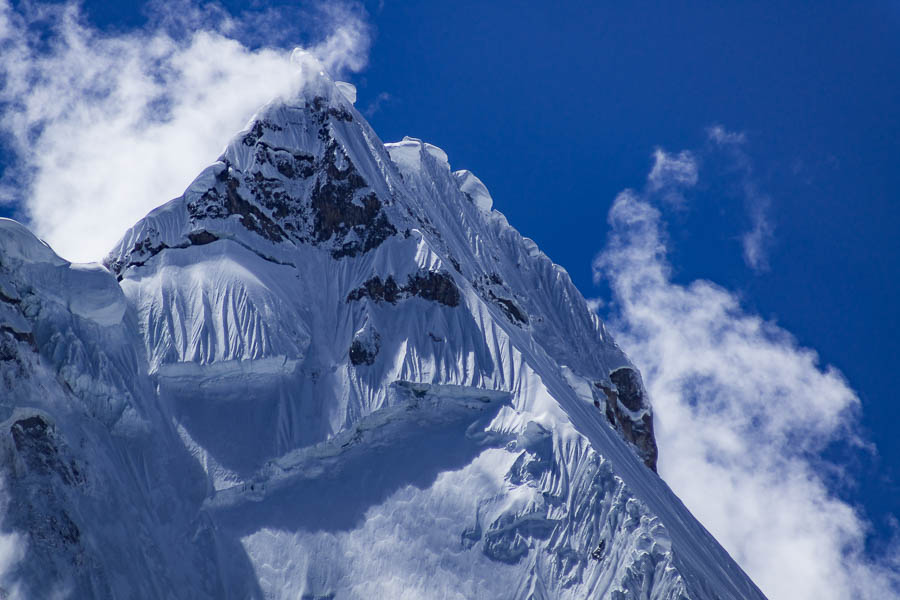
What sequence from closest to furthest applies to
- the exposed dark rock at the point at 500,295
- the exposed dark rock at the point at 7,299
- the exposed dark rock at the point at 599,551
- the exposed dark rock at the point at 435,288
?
1. the exposed dark rock at the point at 599,551
2. the exposed dark rock at the point at 7,299
3. the exposed dark rock at the point at 435,288
4. the exposed dark rock at the point at 500,295

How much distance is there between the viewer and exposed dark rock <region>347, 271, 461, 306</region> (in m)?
92.2

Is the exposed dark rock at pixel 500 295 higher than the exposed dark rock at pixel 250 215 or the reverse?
higher

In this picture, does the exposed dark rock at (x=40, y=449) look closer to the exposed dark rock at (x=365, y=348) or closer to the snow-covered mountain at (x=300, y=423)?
the snow-covered mountain at (x=300, y=423)

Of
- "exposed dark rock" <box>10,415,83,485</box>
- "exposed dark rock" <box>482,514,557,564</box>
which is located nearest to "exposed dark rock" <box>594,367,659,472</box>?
"exposed dark rock" <box>482,514,557,564</box>

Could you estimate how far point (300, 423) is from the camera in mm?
85375

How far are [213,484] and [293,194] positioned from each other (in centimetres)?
2792

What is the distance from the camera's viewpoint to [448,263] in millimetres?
96812

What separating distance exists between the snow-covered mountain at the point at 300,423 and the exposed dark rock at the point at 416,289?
16cm

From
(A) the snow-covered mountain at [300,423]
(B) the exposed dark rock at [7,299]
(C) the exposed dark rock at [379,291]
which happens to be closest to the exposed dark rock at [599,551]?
(A) the snow-covered mountain at [300,423]

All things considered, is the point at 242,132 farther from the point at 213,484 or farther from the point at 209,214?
the point at 213,484

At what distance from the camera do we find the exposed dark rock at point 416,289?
9219 centimetres

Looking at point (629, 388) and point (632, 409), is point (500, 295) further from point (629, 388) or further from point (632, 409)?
point (632, 409)

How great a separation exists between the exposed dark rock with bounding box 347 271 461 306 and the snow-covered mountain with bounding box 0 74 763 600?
0.16 m

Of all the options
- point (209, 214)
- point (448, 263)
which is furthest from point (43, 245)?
point (448, 263)
